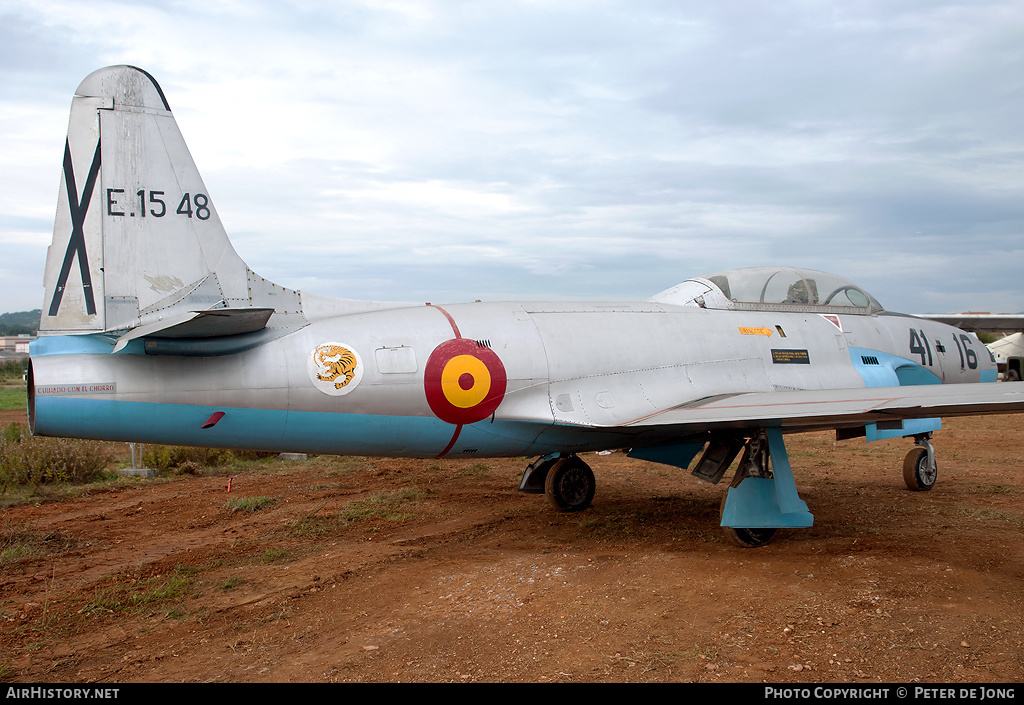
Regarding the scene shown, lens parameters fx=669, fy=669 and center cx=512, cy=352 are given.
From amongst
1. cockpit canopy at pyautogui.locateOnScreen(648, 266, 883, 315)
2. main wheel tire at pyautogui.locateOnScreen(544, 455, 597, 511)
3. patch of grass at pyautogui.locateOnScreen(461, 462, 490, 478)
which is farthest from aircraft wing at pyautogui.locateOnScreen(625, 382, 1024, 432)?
patch of grass at pyautogui.locateOnScreen(461, 462, 490, 478)

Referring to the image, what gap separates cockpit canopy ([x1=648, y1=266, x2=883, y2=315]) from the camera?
8.64 m

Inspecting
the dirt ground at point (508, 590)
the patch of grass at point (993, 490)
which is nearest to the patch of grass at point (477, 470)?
the dirt ground at point (508, 590)

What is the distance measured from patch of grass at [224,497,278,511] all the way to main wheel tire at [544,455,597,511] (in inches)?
154

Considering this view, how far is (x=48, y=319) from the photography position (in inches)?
218

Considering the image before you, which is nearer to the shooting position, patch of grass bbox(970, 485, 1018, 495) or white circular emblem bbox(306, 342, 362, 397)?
white circular emblem bbox(306, 342, 362, 397)

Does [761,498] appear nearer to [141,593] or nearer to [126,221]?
[141,593]

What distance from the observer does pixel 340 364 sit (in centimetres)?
611

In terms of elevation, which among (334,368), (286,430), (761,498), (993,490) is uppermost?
(334,368)

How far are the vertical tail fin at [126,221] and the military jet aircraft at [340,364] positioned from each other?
0.01m

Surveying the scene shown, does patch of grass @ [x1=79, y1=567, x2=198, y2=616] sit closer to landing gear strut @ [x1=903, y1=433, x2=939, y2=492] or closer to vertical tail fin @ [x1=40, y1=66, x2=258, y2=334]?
vertical tail fin @ [x1=40, y1=66, x2=258, y2=334]

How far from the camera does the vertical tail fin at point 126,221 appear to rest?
562 centimetres

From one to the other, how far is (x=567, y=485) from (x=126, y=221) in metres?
5.83

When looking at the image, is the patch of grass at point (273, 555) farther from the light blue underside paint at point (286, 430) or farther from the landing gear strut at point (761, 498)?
the landing gear strut at point (761, 498)

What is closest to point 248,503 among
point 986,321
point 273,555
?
point 273,555
